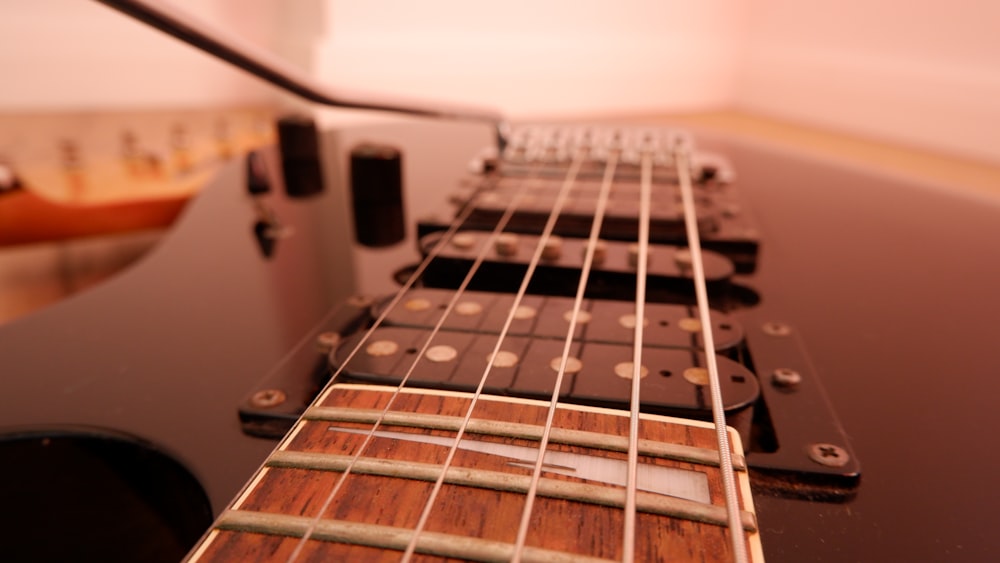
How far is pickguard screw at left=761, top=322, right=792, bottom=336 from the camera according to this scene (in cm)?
54

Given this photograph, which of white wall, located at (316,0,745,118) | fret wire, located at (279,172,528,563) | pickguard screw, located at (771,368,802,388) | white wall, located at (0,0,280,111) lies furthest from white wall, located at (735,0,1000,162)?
white wall, located at (0,0,280,111)

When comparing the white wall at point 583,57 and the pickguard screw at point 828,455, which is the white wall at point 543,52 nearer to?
the white wall at point 583,57

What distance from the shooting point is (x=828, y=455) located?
1.26 feet

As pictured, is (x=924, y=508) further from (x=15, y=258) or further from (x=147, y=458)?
(x=15, y=258)

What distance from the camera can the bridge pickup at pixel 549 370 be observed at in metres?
0.41

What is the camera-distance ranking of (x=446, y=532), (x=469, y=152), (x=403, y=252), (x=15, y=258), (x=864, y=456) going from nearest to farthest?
(x=446, y=532) < (x=864, y=456) < (x=403, y=252) < (x=469, y=152) < (x=15, y=258)

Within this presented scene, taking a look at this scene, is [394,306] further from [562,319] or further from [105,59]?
[105,59]

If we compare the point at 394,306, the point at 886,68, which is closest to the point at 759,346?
the point at 394,306

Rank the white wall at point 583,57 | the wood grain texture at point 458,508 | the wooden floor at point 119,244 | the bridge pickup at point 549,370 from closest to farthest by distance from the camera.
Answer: the wood grain texture at point 458,508
the bridge pickup at point 549,370
the wooden floor at point 119,244
the white wall at point 583,57

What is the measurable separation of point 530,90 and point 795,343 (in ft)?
4.98

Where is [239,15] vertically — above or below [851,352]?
above

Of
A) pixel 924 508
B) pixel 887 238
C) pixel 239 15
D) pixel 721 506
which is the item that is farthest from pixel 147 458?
pixel 239 15

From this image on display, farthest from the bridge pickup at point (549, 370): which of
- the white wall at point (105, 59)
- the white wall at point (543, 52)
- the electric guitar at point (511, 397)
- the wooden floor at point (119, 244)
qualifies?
the white wall at point (105, 59)

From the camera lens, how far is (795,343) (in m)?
0.52
